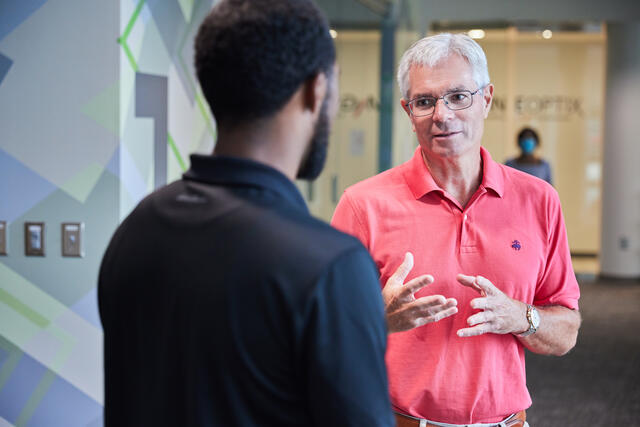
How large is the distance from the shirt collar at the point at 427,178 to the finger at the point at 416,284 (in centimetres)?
35

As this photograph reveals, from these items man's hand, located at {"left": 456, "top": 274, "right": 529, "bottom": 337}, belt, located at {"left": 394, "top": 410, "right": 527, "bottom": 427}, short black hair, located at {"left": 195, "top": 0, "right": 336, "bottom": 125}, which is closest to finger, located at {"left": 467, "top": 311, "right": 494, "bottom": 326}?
man's hand, located at {"left": 456, "top": 274, "right": 529, "bottom": 337}

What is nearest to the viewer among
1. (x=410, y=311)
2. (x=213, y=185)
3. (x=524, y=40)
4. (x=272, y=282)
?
(x=272, y=282)

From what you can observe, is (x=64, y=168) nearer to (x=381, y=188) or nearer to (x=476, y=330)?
(x=381, y=188)

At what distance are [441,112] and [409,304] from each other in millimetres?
474

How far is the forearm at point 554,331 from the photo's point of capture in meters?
1.59

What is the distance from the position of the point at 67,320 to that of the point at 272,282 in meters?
2.11

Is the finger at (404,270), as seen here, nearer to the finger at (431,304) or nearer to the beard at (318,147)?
the finger at (431,304)

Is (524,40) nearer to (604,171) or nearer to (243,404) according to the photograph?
(604,171)

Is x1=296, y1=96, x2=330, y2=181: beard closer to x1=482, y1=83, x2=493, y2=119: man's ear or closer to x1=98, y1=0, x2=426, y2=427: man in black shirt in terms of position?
x1=98, y1=0, x2=426, y2=427: man in black shirt

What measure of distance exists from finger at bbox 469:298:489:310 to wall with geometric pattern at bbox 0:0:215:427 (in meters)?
1.58

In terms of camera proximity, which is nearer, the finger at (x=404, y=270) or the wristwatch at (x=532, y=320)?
the finger at (x=404, y=270)

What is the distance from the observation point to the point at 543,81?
10867mm

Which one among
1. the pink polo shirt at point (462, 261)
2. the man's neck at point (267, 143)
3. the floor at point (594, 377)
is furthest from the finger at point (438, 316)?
the floor at point (594, 377)

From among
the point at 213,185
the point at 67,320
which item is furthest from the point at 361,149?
the point at 213,185
